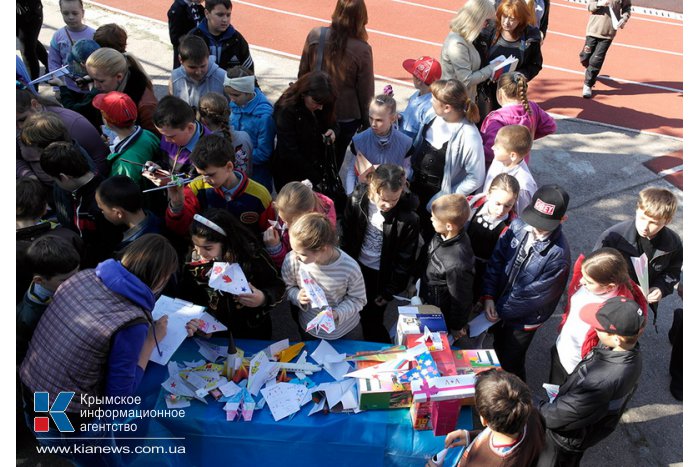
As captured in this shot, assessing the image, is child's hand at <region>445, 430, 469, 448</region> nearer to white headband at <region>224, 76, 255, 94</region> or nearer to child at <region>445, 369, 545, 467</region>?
child at <region>445, 369, 545, 467</region>

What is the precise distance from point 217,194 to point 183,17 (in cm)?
367

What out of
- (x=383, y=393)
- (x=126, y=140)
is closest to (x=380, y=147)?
(x=126, y=140)

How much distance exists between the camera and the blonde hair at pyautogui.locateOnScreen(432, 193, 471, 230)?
394 cm

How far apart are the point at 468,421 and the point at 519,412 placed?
795mm

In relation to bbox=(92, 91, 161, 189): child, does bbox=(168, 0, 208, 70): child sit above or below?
above

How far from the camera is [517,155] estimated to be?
4684 millimetres

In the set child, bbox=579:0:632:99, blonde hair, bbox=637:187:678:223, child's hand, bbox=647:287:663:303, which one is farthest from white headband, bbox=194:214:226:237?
child, bbox=579:0:632:99

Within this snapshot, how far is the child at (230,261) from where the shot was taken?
12.1 feet

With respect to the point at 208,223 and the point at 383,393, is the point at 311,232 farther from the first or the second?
the point at 383,393

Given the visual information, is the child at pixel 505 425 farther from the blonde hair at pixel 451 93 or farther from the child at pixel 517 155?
the blonde hair at pixel 451 93

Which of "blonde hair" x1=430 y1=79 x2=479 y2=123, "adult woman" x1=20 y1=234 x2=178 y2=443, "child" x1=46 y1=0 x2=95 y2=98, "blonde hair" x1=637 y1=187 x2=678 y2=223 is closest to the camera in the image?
"adult woman" x1=20 y1=234 x2=178 y2=443

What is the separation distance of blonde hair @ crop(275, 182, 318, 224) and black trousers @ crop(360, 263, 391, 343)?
823 millimetres

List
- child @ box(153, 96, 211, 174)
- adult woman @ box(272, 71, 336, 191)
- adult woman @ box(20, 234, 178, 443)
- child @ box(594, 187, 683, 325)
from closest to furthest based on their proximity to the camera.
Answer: adult woman @ box(20, 234, 178, 443), child @ box(594, 187, 683, 325), child @ box(153, 96, 211, 174), adult woman @ box(272, 71, 336, 191)

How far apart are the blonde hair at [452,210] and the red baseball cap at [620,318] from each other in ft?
3.41
